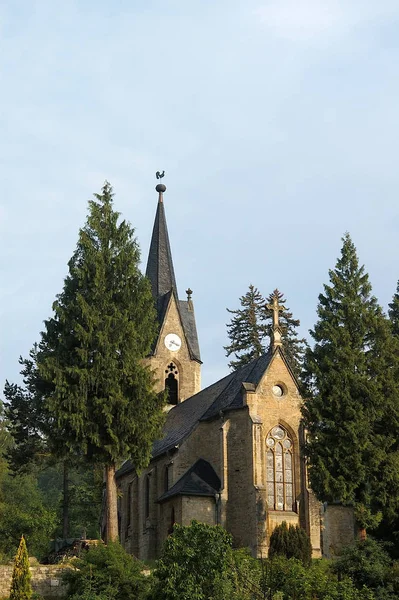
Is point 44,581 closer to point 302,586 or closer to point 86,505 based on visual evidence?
point 302,586

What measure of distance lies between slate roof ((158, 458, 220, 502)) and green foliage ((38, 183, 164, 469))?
5465 mm

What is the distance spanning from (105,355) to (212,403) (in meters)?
11.1

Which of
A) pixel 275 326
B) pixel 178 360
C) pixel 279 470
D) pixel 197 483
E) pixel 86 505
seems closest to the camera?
pixel 279 470

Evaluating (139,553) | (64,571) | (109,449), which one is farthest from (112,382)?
(139,553)

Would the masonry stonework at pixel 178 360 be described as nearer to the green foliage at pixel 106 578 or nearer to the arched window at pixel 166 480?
the arched window at pixel 166 480

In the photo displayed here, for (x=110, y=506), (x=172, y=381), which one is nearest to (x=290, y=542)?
(x=110, y=506)

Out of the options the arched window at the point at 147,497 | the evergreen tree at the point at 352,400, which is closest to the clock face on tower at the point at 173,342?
the arched window at the point at 147,497

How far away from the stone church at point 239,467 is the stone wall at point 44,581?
389 inches

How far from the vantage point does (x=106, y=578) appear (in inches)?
1000

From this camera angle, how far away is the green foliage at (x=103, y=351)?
107ft

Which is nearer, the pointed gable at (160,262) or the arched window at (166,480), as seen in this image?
the arched window at (166,480)

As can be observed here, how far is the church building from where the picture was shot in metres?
37.5

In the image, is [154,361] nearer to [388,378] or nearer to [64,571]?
[388,378]

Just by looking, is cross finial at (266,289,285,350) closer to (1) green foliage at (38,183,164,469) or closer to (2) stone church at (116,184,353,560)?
(2) stone church at (116,184,353,560)
